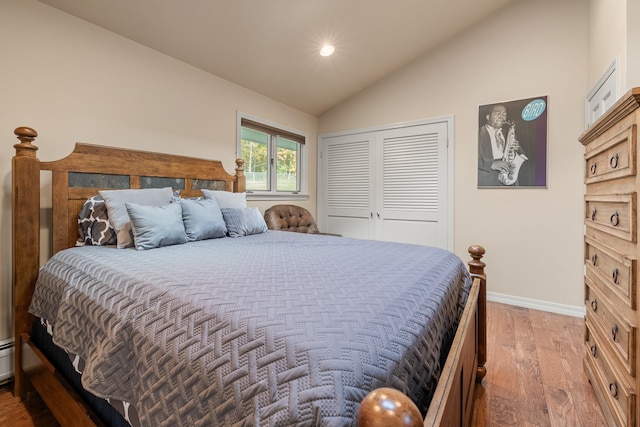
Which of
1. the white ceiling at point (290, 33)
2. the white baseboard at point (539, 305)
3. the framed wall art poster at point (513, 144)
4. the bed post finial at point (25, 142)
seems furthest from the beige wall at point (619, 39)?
the bed post finial at point (25, 142)

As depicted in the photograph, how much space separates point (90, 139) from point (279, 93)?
80.5 inches

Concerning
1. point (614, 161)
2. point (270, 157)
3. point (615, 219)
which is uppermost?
point (270, 157)

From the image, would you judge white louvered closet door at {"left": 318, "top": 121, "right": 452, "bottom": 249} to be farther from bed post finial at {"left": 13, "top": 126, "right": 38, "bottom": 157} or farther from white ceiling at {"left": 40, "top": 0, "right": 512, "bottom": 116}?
bed post finial at {"left": 13, "top": 126, "right": 38, "bottom": 157}

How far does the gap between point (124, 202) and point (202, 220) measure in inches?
19.3

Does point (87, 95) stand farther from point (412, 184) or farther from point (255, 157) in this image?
point (412, 184)

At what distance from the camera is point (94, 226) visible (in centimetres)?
194

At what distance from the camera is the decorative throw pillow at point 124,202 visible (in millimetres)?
1882

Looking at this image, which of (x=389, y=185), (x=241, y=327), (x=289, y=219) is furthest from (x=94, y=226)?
(x=389, y=185)

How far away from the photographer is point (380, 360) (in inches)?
26.6

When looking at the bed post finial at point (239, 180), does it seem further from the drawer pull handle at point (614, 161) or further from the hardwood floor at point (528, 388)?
the drawer pull handle at point (614, 161)

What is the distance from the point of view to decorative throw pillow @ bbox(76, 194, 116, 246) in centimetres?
193

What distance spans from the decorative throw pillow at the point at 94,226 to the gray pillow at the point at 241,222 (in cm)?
77

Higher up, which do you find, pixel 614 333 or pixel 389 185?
pixel 389 185

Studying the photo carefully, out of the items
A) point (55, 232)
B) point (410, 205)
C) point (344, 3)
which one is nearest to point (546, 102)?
point (410, 205)
